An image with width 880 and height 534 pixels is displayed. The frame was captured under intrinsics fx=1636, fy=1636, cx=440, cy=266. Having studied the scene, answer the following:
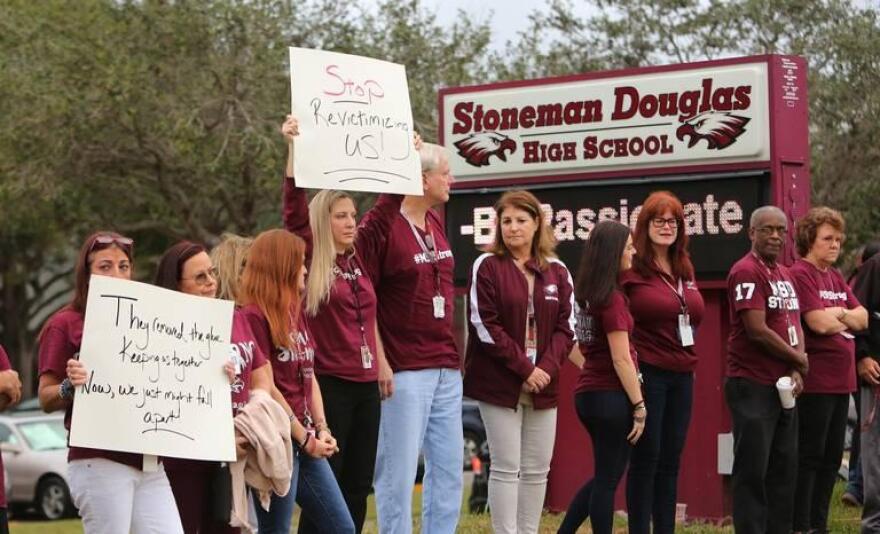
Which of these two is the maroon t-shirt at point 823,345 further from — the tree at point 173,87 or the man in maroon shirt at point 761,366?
the tree at point 173,87

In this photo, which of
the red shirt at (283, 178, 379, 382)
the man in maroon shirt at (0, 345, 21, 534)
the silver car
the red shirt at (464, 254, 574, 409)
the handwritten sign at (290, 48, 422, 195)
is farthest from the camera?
the silver car

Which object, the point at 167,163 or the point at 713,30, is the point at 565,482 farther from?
the point at 167,163

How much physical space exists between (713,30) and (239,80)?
27.4 ft

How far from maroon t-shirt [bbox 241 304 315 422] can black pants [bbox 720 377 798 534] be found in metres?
3.18

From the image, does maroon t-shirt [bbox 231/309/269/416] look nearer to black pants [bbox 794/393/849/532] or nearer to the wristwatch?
the wristwatch

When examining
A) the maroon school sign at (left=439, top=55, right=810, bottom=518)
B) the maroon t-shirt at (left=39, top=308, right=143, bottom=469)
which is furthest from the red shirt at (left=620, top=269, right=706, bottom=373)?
the maroon t-shirt at (left=39, top=308, right=143, bottom=469)

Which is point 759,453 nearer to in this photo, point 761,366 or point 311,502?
point 761,366

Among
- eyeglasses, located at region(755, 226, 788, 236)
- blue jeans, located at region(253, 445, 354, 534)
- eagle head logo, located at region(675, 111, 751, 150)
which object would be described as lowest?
blue jeans, located at region(253, 445, 354, 534)

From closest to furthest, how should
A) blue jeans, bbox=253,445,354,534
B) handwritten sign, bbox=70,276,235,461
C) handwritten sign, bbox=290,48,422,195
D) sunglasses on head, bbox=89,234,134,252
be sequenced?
handwritten sign, bbox=70,276,235,461, sunglasses on head, bbox=89,234,134,252, blue jeans, bbox=253,445,354,534, handwritten sign, bbox=290,48,422,195

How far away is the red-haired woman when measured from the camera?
9.27m

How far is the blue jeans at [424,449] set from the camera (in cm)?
838

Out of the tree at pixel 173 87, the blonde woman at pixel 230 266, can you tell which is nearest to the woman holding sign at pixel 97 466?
the blonde woman at pixel 230 266

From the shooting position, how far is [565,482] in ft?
41.6

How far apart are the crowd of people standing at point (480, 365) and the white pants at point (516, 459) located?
1 cm
